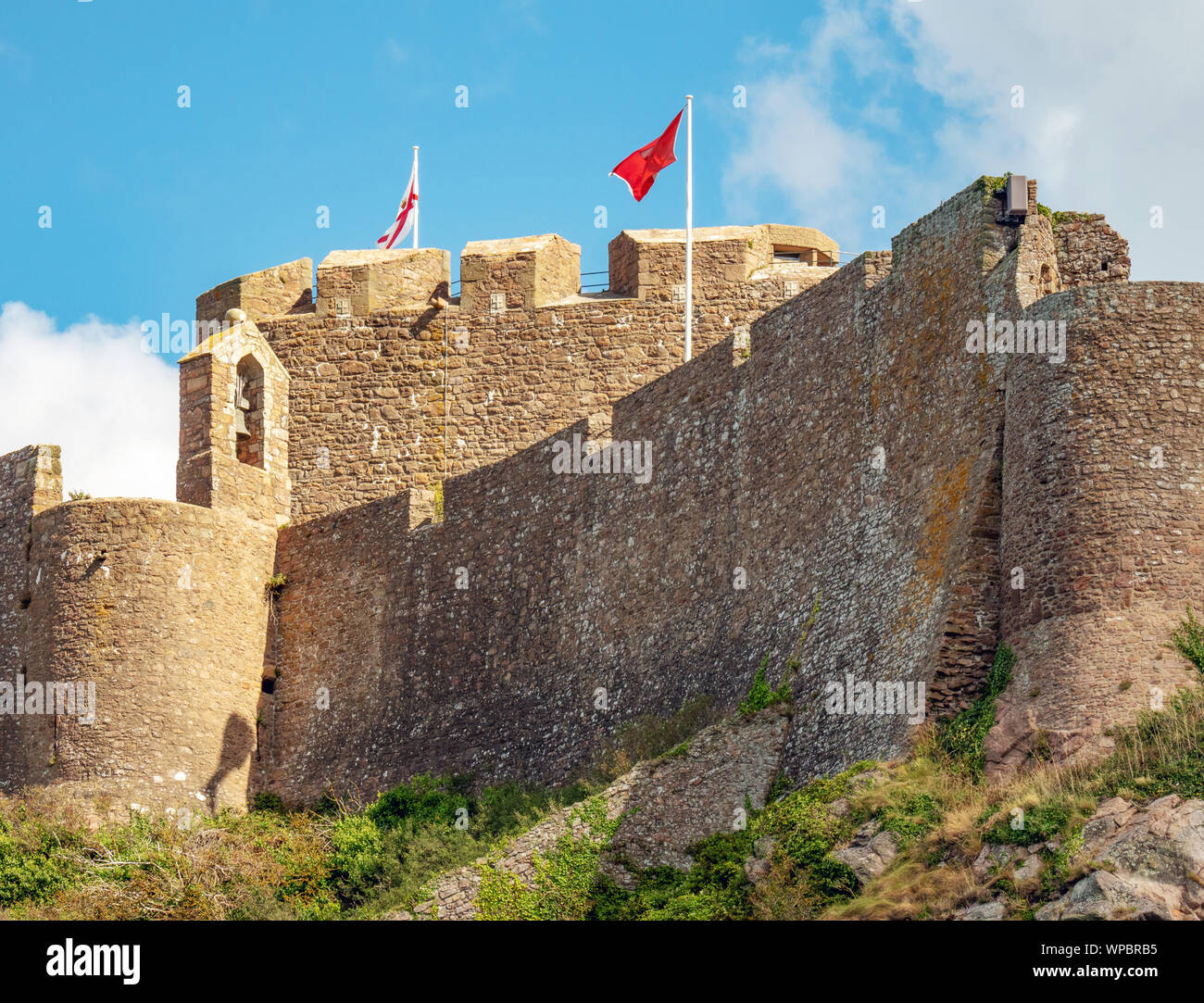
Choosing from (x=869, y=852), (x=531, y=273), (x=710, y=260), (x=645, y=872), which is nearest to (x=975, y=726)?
(x=869, y=852)

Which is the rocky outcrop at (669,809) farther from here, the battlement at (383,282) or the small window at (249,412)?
the battlement at (383,282)

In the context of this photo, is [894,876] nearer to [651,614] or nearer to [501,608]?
[651,614]

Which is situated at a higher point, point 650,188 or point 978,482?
point 650,188

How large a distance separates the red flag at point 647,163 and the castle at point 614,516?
2194 millimetres

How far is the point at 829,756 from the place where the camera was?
79.2 feet

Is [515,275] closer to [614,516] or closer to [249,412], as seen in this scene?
[249,412]

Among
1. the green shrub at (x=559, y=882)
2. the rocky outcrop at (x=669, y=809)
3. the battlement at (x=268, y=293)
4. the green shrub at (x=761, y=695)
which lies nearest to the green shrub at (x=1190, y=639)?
the rocky outcrop at (x=669, y=809)

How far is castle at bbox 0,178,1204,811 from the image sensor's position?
22.6m

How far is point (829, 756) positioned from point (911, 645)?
4.80 ft

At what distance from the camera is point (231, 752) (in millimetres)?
32812

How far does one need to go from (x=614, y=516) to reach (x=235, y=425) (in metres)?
7.98

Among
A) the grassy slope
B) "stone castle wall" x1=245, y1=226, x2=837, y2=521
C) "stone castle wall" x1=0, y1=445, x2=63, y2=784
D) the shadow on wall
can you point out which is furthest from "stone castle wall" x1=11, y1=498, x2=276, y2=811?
"stone castle wall" x1=245, y1=226, x2=837, y2=521

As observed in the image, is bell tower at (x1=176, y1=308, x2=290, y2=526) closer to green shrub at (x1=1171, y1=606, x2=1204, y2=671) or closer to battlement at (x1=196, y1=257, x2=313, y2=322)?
battlement at (x1=196, y1=257, x2=313, y2=322)
